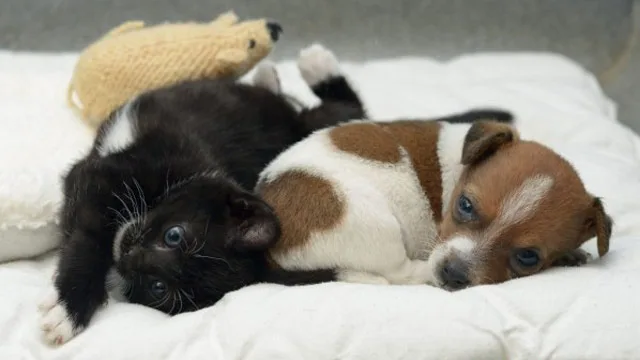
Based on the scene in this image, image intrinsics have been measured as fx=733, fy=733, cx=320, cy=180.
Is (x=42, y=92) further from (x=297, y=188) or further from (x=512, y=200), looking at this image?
(x=512, y=200)

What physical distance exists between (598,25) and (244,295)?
8.48 ft

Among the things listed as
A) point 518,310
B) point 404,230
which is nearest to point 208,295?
point 404,230

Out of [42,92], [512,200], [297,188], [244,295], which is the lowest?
[42,92]

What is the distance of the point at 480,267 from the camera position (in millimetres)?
1581

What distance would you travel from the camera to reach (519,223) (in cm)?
155

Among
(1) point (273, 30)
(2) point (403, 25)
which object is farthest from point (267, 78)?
(2) point (403, 25)

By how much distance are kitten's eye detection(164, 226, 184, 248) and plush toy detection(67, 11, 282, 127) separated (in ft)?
2.31

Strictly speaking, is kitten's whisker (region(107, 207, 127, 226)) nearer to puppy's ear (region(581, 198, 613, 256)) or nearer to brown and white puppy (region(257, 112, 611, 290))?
brown and white puppy (region(257, 112, 611, 290))

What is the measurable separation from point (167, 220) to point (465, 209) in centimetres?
67

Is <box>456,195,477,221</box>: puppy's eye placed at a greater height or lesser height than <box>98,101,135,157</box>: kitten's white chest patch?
greater

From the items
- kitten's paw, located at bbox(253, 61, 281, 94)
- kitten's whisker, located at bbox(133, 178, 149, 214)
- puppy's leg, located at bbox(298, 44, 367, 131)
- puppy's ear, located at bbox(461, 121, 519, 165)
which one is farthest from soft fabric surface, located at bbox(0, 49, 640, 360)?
puppy's leg, located at bbox(298, 44, 367, 131)

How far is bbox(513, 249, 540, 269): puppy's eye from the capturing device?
5.18 feet

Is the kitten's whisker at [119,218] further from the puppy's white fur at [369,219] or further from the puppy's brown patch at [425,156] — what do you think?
the puppy's brown patch at [425,156]

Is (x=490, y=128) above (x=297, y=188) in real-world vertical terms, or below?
above
